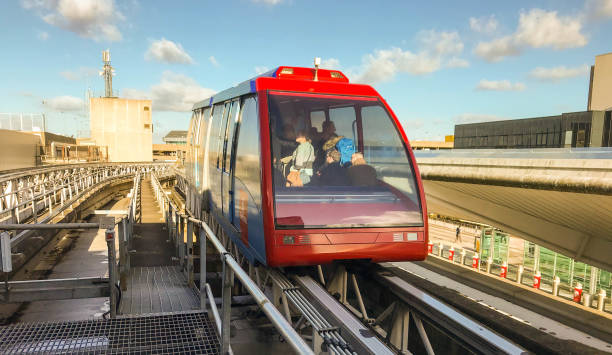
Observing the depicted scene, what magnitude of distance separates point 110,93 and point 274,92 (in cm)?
8190

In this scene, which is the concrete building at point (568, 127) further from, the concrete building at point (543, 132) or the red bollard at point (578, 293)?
the red bollard at point (578, 293)

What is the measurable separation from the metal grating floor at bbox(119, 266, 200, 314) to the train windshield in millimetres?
1758

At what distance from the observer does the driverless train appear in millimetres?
4691

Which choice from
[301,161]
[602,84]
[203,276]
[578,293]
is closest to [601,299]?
[578,293]

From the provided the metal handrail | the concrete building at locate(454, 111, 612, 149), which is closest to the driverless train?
the metal handrail

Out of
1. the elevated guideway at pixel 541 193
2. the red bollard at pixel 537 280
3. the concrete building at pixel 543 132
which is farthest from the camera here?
the concrete building at pixel 543 132

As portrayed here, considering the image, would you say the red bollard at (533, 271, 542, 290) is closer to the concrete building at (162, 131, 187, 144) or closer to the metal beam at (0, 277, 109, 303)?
the metal beam at (0, 277, 109, 303)

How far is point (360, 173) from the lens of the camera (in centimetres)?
535

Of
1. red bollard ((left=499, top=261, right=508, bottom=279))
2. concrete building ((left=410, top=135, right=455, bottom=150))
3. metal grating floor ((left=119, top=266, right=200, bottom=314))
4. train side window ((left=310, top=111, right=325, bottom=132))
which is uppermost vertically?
concrete building ((left=410, top=135, right=455, bottom=150))

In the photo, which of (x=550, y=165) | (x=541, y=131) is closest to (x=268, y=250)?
(x=550, y=165)

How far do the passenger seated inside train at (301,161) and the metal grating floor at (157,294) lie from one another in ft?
6.21

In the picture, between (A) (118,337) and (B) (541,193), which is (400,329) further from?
(B) (541,193)

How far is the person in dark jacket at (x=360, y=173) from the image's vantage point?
5316 millimetres

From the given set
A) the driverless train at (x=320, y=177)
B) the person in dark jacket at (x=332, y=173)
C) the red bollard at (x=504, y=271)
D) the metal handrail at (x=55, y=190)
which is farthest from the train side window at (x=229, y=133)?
the red bollard at (x=504, y=271)
